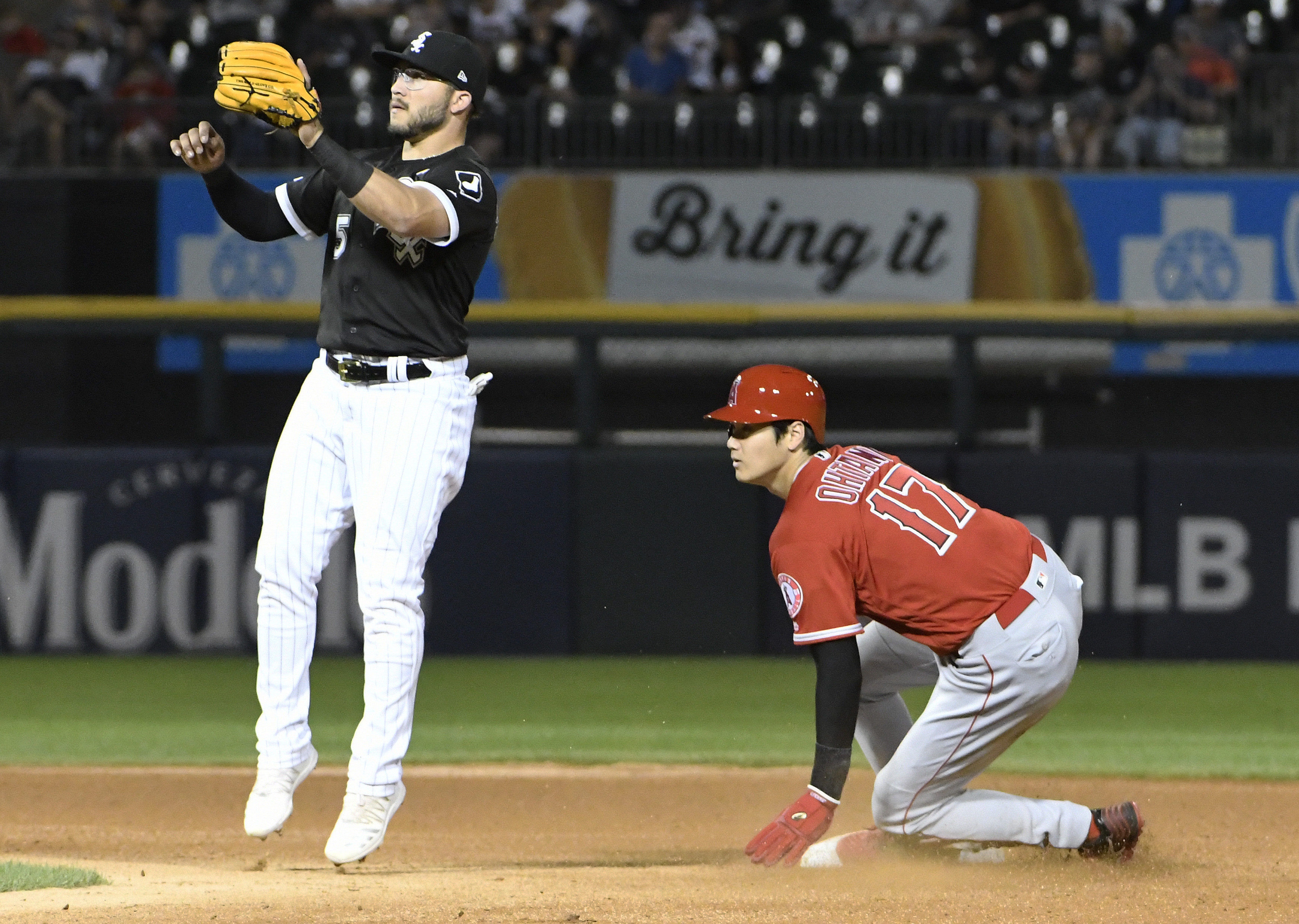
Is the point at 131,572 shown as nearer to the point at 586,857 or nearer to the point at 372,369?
the point at 586,857

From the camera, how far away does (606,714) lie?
22.3 feet

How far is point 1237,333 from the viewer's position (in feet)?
25.8

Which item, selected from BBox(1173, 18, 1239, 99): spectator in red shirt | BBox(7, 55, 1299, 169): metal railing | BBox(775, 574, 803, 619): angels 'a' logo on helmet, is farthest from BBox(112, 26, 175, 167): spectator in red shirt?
BBox(775, 574, 803, 619): angels 'a' logo on helmet

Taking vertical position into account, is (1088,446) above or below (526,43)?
below

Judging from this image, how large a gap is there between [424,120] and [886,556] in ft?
4.49

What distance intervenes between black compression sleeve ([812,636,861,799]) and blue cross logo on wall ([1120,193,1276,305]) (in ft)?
28.6

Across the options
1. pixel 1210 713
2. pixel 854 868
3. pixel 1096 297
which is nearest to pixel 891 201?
pixel 1096 297

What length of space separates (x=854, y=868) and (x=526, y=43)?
32.2ft

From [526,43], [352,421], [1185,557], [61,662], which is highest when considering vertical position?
[526,43]

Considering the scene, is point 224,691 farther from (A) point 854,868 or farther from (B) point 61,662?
(A) point 854,868

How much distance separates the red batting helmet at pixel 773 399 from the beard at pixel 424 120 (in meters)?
0.87

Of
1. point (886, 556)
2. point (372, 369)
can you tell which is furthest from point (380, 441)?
point (886, 556)

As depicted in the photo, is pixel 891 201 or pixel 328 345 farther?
pixel 891 201

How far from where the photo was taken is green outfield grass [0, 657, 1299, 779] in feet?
19.5
